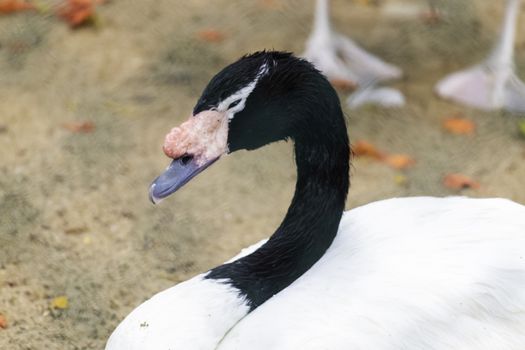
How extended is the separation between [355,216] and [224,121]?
62 centimetres

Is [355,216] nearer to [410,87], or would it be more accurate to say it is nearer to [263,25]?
[410,87]

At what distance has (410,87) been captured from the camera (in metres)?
5.04

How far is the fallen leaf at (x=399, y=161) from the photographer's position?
14.5 feet

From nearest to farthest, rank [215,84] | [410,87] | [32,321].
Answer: [215,84] → [32,321] → [410,87]

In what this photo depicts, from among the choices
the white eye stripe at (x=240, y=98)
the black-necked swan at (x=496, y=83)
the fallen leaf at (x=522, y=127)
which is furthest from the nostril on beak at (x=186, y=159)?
the black-necked swan at (x=496, y=83)

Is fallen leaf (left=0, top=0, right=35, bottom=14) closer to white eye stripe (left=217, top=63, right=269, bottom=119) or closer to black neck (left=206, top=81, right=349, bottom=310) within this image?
black neck (left=206, top=81, right=349, bottom=310)

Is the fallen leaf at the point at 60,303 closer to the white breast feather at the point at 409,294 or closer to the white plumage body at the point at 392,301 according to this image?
the white plumage body at the point at 392,301

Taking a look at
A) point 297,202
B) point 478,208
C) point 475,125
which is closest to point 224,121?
point 297,202

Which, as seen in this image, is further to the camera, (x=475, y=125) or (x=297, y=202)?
(x=475, y=125)

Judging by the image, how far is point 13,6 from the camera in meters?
5.50

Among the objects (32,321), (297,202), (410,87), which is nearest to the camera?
(297,202)

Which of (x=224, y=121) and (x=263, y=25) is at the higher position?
(x=224, y=121)

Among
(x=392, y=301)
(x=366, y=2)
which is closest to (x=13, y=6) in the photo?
(x=366, y=2)

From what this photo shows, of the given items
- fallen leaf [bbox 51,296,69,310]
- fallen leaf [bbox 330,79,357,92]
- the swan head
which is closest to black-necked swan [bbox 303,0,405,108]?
fallen leaf [bbox 330,79,357,92]
